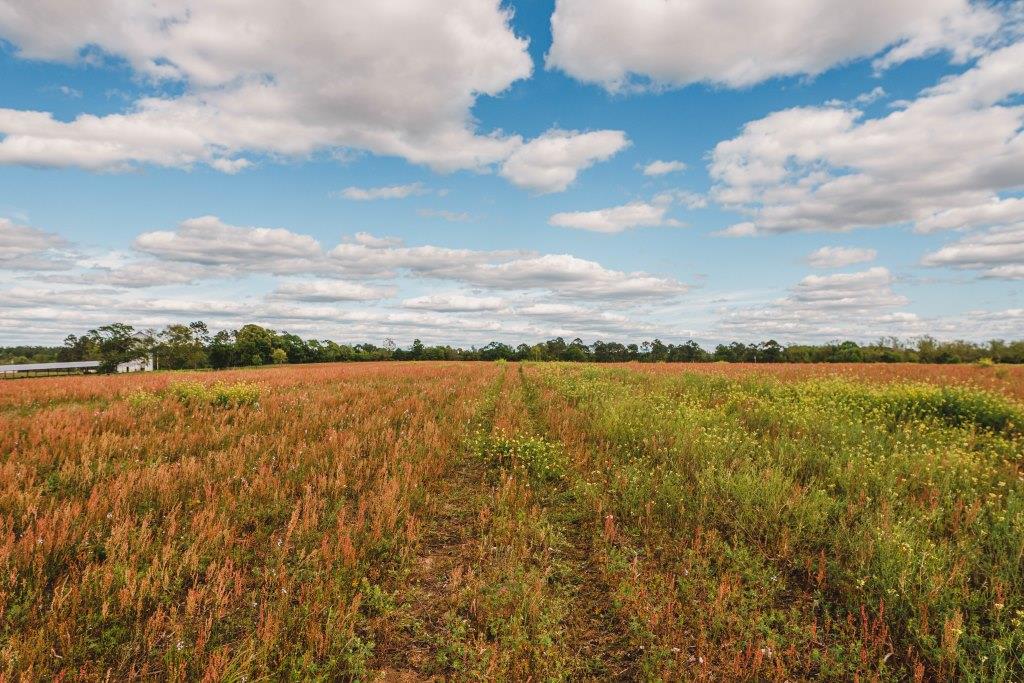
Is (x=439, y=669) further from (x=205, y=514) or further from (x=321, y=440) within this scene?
(x=321, y=440)

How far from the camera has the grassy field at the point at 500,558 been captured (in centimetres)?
317

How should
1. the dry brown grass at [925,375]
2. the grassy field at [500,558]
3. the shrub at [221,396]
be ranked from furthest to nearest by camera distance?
the dry brown grass at [925,375]
the shrub at [221,396]
the grassy field at [500,558]

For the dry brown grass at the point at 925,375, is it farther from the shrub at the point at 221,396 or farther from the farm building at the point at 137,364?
the farm building at the point at 137,364

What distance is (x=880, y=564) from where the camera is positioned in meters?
4.00

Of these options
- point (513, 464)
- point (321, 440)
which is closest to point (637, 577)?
point (513, 464)

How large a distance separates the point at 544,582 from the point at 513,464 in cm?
319

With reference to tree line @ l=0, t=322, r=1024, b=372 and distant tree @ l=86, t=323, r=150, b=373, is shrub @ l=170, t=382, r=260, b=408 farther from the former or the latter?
distant tree @ l=86, t=323, r=150, b=373

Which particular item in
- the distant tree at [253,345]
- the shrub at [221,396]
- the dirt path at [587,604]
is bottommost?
the dirt path at [587,604]

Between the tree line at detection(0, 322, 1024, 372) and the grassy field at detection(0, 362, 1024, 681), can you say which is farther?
the tree line at detection(0, 322, 1024, 372)

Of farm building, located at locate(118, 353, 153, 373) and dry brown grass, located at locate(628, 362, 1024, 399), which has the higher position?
dry brown grass, located at locate(628, 362, 1024, 399)

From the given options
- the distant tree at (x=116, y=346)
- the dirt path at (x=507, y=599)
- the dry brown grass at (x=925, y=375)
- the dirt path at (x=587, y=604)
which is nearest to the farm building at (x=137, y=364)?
the distant tree at (x=116, y=346)

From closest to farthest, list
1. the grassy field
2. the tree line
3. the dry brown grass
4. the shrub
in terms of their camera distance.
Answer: the grassy field → the shrub → the dry brown grass → the tree line

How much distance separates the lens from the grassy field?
125 inches

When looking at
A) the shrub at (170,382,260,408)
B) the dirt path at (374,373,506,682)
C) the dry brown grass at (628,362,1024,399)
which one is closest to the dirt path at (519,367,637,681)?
the dirt path at (374,373,506,682)
